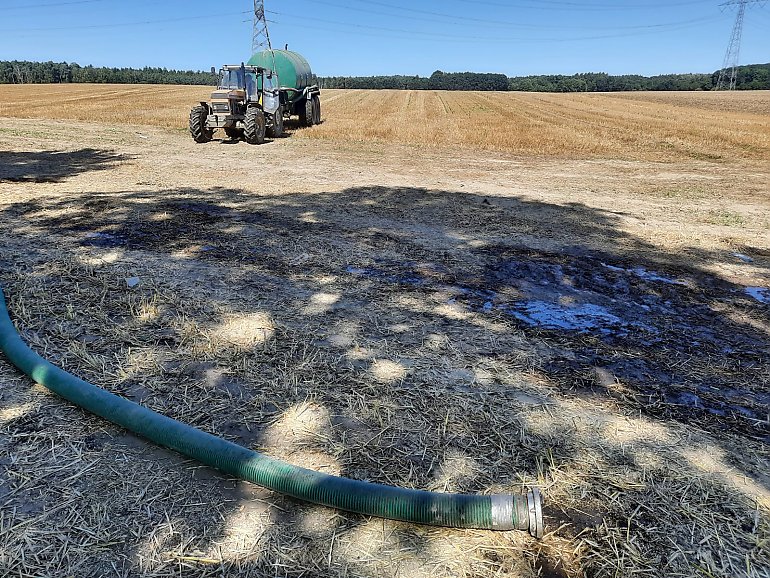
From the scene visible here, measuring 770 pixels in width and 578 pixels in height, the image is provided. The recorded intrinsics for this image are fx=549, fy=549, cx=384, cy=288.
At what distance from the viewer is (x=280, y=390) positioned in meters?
3.25

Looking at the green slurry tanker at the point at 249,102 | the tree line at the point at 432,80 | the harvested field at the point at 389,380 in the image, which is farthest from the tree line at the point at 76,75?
the harvested field at the point at 389,380

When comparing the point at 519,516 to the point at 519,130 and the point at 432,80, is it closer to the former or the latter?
the point at 519,130

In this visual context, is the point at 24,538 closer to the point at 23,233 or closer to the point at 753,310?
the point at 23,233

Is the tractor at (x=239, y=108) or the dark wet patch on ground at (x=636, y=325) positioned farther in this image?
the tractor at (x=239, y=108)

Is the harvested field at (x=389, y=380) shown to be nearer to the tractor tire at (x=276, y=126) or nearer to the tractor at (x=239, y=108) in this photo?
the tractor at (x=239, y=108)

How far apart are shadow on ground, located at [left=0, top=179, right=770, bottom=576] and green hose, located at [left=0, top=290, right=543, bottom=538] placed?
72 mm

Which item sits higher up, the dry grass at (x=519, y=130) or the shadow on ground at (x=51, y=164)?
the dry grass at (x=519, y=130)

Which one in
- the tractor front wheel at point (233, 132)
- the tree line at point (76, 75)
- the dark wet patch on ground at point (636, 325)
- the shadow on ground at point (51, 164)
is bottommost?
the dark wet patch on ground at point (636, 325)

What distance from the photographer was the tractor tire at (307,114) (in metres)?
21.6

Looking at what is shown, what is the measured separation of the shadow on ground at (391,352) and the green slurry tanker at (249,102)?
1016cm

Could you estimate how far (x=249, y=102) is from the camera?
16.6 metres

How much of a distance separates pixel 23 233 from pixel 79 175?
4.86 metres

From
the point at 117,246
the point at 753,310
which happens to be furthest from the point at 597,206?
the point at 117,246

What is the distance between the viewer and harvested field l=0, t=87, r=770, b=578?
2.21m
